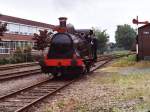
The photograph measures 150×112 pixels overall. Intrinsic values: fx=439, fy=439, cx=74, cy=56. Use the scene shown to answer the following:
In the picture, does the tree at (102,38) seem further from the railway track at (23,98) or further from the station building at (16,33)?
the railway track at (23,98)

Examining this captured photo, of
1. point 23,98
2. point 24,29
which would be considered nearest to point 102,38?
point 24,29

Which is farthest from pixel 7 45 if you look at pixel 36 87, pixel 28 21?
pixel 36 87

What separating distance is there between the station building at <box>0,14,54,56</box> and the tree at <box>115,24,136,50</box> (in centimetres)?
4834

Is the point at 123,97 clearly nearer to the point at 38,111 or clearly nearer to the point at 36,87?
the point at 38,111

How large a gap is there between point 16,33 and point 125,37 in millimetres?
59405

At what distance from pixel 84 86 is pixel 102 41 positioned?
81.3 meters

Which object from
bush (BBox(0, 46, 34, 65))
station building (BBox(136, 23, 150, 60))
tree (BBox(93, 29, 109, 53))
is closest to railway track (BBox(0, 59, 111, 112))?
station building (BBox(136, 23, 150, 60))

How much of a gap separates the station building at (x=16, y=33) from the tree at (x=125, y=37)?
48342 millimetres

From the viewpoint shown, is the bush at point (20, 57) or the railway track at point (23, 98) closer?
the railway track at point (23, 98)

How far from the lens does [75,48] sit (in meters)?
22.4

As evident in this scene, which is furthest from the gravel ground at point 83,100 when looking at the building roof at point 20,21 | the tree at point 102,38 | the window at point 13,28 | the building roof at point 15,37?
the tree at point 102,38

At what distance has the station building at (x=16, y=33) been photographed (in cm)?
6221

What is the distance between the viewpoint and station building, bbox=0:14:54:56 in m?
62.2

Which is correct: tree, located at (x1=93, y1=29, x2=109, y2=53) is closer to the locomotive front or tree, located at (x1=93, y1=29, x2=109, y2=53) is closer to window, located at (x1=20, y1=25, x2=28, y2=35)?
window, located at (x1=20, y1=25, x2=28, y2=35)
